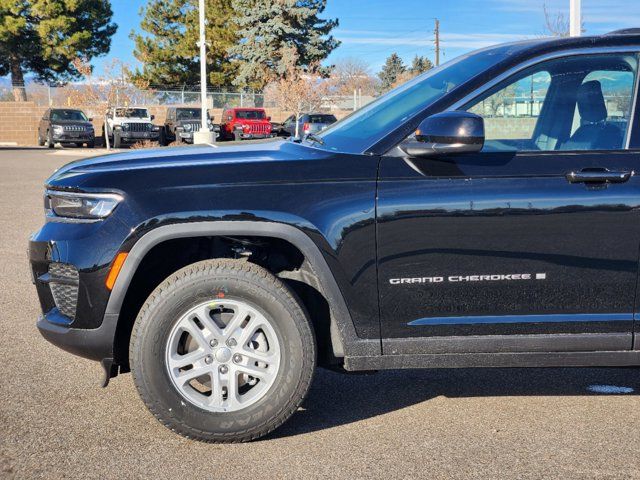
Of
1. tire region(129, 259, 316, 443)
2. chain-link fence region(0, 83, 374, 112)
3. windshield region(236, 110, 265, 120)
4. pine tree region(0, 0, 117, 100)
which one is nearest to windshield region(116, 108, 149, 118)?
chain-link fence region(0, 83, 374, 112)

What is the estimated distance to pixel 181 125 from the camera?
35.9m

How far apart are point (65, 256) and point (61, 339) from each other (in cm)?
42

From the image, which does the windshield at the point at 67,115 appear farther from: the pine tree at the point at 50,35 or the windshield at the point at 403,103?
the windshield at the point at 403,103

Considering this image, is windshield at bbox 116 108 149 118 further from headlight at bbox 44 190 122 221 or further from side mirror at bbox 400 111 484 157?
side mirror at bbox 400 111 484 157

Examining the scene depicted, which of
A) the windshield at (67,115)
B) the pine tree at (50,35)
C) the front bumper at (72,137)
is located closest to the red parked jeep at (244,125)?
the front bumper at (72,137)

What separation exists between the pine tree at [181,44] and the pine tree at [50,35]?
3.04 meters

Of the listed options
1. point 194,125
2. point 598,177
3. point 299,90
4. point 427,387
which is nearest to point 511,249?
point 598,177

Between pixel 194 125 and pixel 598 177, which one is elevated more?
pixel 194 125

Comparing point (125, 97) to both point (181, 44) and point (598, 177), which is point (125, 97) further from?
point (598, 177)

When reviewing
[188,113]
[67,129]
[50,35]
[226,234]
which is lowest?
[226,234]

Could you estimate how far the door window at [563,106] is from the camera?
3.92 meters

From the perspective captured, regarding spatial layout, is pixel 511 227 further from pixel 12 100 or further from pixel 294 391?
pixel 12 100

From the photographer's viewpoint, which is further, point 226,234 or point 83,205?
point 83,205

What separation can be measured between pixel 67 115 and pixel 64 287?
3513 cm
